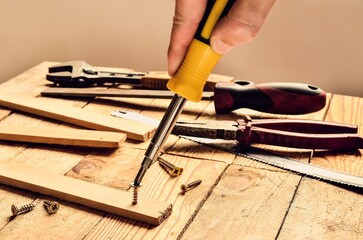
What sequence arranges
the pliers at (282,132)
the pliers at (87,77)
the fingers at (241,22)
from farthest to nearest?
1. the pliers at (87,77)
2. the pliers at (282,132)
3. the fingers at (241,22)

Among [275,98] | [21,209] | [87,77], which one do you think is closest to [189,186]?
[21,209]

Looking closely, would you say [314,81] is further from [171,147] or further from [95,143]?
[95,143]

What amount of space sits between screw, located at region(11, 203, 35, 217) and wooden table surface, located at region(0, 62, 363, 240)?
10 millimetres

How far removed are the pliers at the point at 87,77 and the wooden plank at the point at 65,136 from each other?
35 cm

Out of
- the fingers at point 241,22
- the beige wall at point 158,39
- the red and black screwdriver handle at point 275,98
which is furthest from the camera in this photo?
the beige wall at point 158,39

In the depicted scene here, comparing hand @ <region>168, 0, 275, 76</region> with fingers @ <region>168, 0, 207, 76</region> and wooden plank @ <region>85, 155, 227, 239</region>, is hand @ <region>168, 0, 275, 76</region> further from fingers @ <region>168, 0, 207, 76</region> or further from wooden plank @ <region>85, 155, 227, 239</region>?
wooden plank @ <region>85, 155, 227, 239</region>

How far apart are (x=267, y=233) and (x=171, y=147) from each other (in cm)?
36

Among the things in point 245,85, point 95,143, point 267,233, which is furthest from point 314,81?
point 267,233

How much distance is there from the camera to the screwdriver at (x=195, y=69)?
75 cm

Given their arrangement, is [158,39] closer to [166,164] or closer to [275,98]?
[275,98]

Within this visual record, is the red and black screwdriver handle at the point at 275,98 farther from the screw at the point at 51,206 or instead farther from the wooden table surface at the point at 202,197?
the screw at the point at 51,206

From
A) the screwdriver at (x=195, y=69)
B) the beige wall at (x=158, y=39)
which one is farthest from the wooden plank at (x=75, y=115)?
the beige wall at (x=158, y=39)

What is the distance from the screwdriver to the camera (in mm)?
750

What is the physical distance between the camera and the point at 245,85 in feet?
4.32
